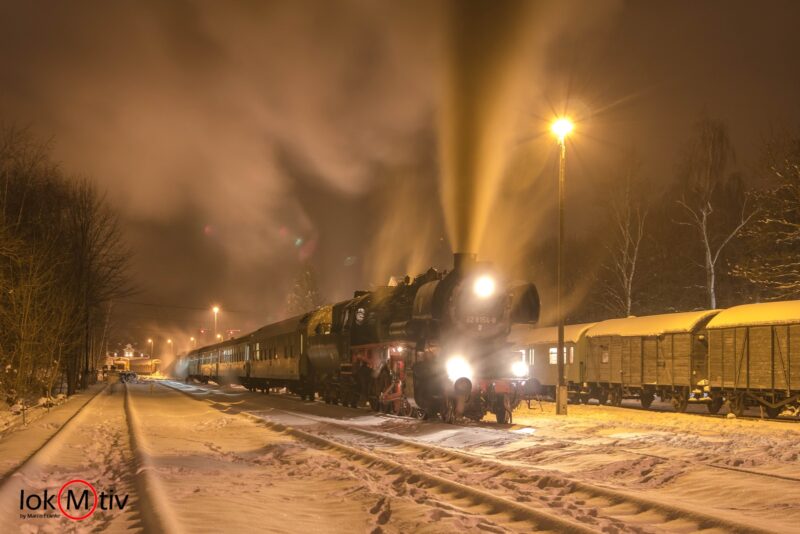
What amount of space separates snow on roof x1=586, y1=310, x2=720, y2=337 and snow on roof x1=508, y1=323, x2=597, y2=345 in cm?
110

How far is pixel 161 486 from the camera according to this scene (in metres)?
9.06

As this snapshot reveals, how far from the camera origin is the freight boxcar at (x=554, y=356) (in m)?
32.0

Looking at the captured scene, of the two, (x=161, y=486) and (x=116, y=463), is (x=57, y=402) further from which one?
(x=161, y=486)

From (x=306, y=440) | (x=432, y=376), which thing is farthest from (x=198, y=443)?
(x=432, y=376)

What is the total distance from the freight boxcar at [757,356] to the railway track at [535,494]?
12531mm

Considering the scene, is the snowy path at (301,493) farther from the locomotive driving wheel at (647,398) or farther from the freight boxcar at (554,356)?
the freight boxcar at (554,356)

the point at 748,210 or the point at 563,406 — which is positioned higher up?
the point at 748,210

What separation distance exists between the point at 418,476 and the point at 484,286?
8.34m

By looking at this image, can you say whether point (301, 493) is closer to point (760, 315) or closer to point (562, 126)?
point (562, 126)

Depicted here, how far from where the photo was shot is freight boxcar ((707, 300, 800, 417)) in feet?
67.9

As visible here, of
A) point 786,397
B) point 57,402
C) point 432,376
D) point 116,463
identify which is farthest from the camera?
point 57,402

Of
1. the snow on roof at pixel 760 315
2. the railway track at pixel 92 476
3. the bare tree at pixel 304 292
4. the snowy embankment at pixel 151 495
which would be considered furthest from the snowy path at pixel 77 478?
the bare tree at pixel 304 292

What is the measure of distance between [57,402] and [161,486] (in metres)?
24.7

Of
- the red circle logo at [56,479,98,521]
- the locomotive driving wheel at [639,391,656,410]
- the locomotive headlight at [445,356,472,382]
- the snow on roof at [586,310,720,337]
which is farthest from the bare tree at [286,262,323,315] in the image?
the red circle logo at [56,479,98,521]
